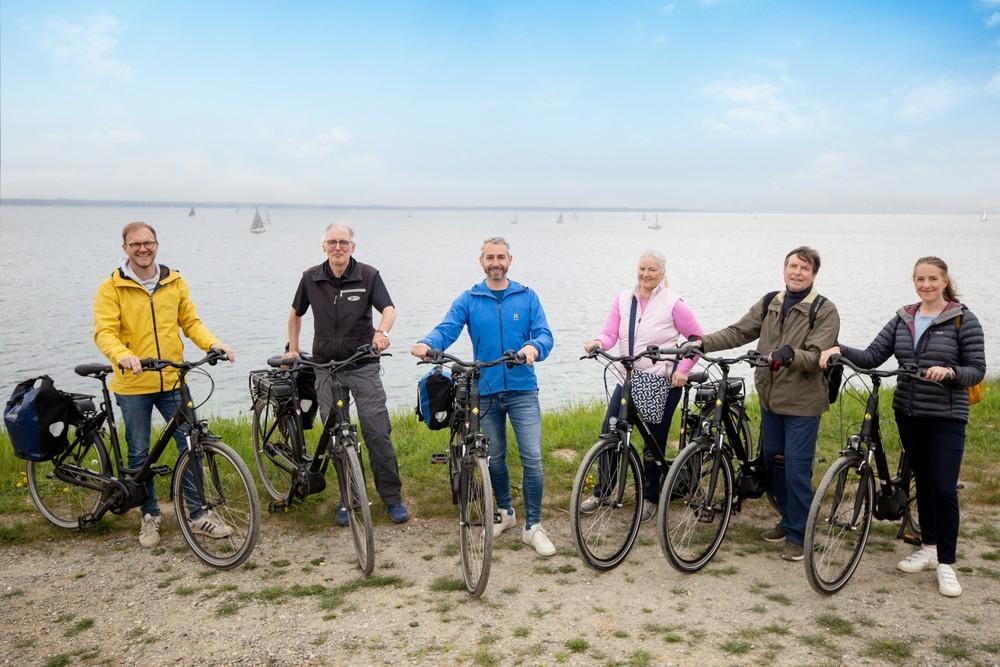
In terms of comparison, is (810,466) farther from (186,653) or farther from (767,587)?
(186,653)

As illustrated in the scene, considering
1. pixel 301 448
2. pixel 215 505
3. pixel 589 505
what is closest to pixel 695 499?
pixel 589 505

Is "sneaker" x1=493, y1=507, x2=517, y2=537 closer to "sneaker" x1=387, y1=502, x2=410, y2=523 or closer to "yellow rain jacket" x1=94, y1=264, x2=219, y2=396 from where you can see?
"sneaker" x1=387, y1=502, x2=410, y2=523

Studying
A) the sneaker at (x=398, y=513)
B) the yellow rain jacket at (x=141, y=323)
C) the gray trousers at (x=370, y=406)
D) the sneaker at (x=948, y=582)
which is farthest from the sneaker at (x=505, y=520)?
the sneaker at (x=948, y=582)

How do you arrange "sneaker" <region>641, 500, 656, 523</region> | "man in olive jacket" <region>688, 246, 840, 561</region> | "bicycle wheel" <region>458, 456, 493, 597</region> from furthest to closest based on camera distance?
1. "sneaker" <region>641, 500, 656, 523</region>
2. "man in olive jacket" <region>688, 246, 840, 561</region>
3. "bicycle wheel" <region>458, 456, 493, 597</region>

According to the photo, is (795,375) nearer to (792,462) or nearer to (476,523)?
(792,462)

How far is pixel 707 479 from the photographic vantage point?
5.29 metres

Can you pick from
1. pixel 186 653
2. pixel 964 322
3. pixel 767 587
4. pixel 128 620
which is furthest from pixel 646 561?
pixel 128 620

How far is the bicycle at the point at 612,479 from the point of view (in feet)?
16.7

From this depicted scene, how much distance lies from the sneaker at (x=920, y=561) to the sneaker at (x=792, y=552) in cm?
66

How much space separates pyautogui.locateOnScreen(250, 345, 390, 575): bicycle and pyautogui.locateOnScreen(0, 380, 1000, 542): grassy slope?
0.28 m

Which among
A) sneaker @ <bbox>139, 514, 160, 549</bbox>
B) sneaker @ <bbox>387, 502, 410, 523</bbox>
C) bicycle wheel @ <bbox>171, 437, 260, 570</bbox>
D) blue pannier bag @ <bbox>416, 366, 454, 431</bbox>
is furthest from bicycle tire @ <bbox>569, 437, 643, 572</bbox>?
sneaker @ <bbox>139, 514, 160, 549</bbox>

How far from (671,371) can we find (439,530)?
2271 millimetres

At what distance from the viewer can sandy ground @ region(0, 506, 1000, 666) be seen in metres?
4.16

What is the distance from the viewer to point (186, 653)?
13.8 feet
